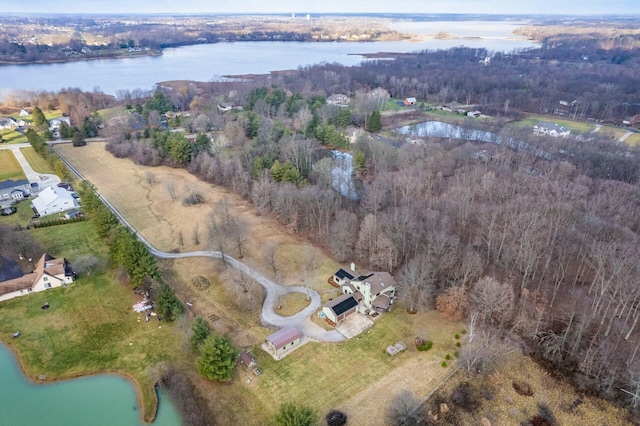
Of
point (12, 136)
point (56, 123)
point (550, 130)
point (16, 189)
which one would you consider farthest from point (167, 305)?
point (56, 123)

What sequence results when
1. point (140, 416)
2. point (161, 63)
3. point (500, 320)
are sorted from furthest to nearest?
1. point (161, 63)
2. point (500, 320)
3. point (140, 416)

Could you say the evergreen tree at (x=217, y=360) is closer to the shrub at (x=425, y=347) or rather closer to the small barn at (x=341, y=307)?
the small barn at (x=341, y=307)

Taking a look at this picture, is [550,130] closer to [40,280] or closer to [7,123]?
[40,280]

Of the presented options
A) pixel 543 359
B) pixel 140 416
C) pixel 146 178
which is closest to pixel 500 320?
pixel 543 359

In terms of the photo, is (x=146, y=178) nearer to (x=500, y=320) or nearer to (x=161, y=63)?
(x=500, y=320)

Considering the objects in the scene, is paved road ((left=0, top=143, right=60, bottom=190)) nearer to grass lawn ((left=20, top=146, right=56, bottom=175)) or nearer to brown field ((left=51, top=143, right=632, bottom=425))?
grass lawn ((left=20, top=146, right=56, bottom=175))
